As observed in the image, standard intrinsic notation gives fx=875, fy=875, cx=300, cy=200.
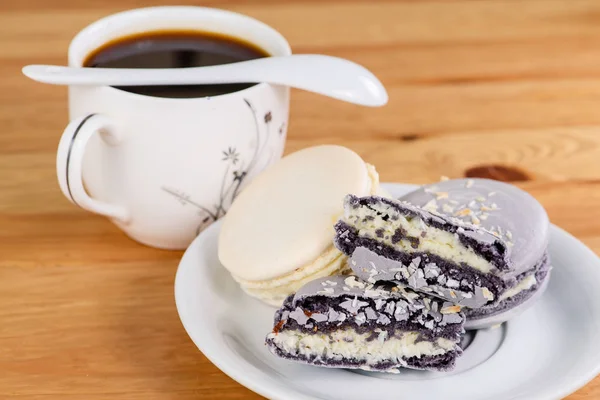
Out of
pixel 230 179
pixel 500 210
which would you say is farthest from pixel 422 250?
pixel 230 179

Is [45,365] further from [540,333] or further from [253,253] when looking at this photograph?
[540,333]

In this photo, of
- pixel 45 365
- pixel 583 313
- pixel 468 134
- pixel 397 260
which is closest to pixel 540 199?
pixel 468 134

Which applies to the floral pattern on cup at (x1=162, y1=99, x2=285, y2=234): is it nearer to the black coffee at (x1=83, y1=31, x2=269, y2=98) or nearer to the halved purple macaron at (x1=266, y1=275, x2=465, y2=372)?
the black coffee at (x1=83, y1=31, x2=269, y2=98)

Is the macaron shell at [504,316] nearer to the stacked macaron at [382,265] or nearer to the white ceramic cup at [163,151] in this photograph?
the stacked macaron at [382,265]

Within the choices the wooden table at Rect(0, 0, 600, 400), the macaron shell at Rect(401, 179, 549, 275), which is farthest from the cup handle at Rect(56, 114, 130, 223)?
the macaron shell at Rect(401, 179, 549, 275)

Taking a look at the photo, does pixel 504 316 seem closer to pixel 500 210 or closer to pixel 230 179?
pixel 500 210

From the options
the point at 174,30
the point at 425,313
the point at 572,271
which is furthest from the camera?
the point at 174,30
